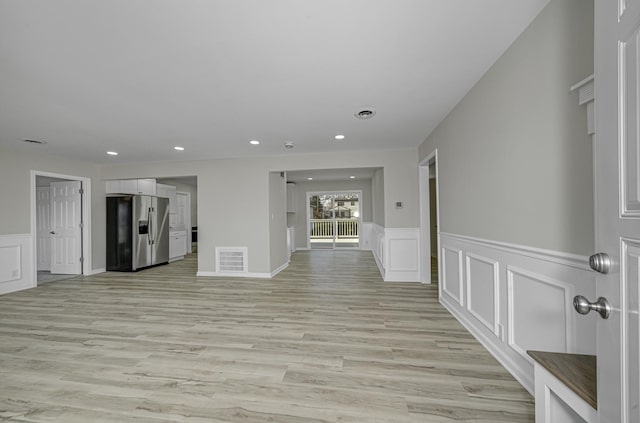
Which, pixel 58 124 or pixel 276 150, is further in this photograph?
pixel 276 150

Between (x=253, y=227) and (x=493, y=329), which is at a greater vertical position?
(x=253, y=227)

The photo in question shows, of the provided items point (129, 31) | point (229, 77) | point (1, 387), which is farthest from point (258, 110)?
point (1, 387)

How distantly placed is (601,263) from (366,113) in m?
2.49

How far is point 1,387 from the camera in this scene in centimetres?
183

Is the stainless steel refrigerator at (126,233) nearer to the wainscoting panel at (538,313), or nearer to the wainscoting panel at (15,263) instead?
the wainscoting panel at (15,263)

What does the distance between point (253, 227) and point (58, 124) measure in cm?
301

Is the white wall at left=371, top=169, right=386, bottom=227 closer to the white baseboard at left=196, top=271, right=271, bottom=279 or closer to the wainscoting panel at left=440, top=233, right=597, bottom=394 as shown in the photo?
the wainscoting panel at left=440, top=233, right=597, bottom=394

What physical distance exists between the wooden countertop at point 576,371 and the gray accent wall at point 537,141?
54 cm

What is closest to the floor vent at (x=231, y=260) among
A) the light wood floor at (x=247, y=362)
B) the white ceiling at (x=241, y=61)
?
the light wood floor at (x=247, y=362)

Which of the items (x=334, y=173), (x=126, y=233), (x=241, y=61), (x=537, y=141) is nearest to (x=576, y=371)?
(x=537, y=141)

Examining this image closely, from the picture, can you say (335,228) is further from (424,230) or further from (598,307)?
(598,307)

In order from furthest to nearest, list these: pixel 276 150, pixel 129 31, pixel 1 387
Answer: pixel 276 150 < pixel 1 387 < pixel 129 31

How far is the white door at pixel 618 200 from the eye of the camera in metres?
0.70

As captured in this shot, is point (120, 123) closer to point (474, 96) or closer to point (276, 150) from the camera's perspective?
point (276, 150)
